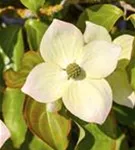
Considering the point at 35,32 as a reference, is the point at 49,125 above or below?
below

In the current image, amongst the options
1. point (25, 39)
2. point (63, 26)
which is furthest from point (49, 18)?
point (63, 26)

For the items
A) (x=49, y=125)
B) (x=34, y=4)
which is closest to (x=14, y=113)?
(x=49, y=125)

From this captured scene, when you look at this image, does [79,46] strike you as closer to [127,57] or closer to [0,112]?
[127,57]

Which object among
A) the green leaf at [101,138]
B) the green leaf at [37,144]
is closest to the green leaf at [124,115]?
the green leaf at [101,138]

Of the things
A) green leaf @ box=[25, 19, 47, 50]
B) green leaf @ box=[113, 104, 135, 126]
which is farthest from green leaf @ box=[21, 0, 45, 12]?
green leaf @ box=[113, 104, 135, 126]

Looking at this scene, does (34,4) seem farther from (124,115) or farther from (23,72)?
(124,115)

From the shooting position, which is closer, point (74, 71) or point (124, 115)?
point (74, 71)

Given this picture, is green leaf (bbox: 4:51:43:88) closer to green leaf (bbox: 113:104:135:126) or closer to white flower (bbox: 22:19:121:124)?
white flower (bbox: 22:19:121:124)
